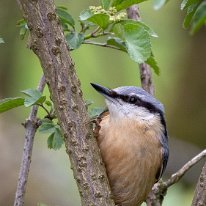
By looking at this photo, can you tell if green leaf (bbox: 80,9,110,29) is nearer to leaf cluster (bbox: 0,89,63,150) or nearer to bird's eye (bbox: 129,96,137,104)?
leaf cluster (bbox: 0,89,63,150)

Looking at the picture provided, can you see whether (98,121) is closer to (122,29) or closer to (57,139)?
(57,139)

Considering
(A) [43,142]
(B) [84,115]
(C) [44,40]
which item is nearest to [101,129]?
(B) [84,115]

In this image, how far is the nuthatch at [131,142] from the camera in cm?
416

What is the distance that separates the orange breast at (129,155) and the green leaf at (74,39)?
65 cm

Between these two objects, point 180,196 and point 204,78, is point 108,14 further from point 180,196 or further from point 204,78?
point 204,78

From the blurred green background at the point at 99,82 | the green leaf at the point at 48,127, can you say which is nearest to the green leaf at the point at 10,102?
the green leaf at the point at 48,127

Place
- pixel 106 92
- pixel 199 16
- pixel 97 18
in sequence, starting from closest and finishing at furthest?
pixel 199 16, pixel 97 18, pixel 106 92

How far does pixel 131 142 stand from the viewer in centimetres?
421

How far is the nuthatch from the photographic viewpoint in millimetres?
4160

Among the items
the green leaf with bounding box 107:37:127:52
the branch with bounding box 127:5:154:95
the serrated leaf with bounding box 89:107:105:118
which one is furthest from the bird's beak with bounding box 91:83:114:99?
the branch with bounding box 127:5:154:95

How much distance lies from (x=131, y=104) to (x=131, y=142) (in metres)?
0.29

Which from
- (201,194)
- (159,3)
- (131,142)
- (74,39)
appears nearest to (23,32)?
(74,39)

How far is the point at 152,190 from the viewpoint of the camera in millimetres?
4715

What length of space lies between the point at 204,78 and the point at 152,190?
4.03 meters
